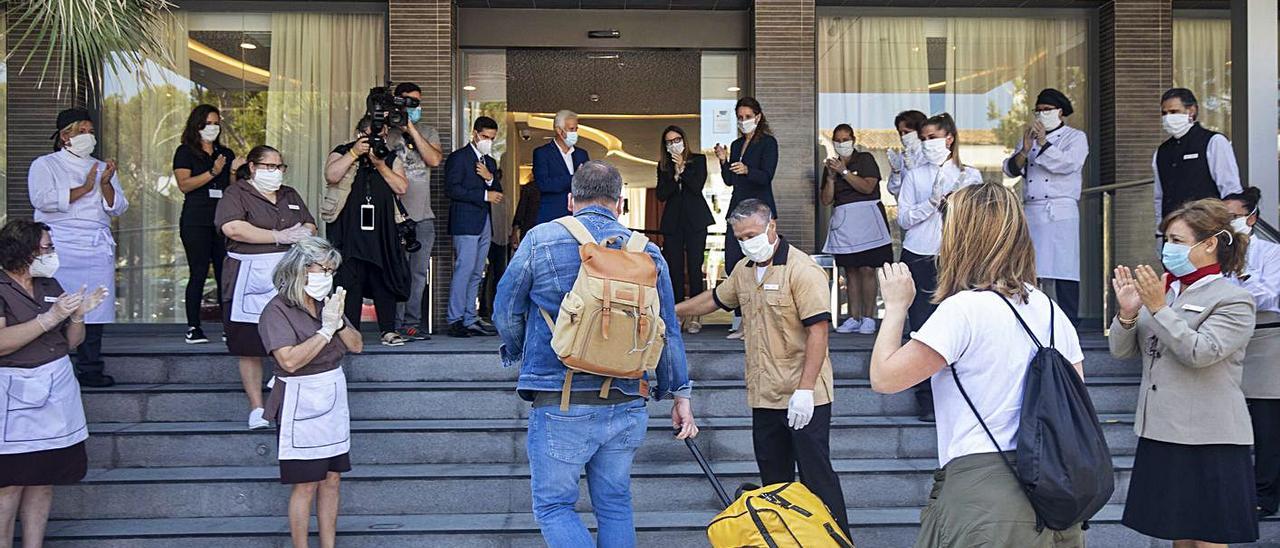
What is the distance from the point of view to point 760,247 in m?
5.38

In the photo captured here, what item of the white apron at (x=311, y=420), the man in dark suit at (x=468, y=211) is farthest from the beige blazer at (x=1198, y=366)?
the man in dark suit at (x=468, y=211)

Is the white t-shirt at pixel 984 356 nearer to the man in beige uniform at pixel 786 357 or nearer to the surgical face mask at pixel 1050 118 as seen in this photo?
the man in beige uniform at pixel 786 357

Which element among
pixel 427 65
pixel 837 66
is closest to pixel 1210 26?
pixel 837 66

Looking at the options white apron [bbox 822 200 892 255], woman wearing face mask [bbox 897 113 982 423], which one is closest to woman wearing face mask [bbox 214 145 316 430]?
woman wearing face mask [bbox 897 113 982 423]

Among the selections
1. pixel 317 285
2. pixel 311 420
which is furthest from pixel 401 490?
pixel 317 285

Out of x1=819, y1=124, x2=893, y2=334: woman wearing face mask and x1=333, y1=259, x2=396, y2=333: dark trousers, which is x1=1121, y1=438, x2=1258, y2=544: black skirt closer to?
x1=819, y1=124, x2=893, y2=334: woman wearing face mask

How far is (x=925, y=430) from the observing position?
6.83 metres

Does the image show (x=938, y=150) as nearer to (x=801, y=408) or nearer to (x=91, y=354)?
(x=801, y=408)

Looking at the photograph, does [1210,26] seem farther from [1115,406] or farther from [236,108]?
[236,108]

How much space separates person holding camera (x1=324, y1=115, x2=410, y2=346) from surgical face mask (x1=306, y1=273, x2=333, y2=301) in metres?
2.66

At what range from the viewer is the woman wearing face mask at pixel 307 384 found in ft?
17.2

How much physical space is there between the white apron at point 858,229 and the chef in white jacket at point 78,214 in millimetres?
5664

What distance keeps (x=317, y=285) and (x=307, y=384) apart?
477 millimetres

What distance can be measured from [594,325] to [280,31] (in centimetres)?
757
